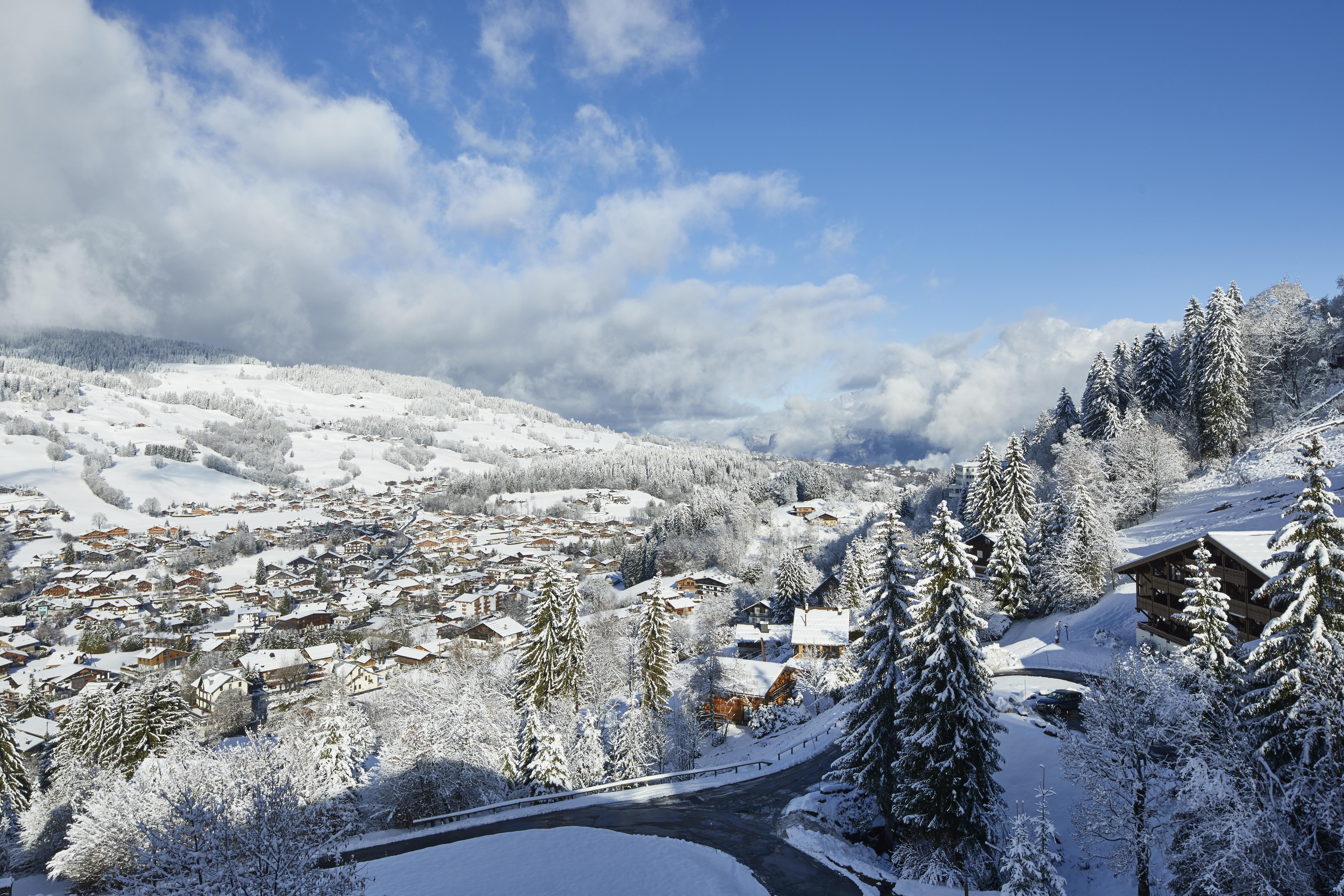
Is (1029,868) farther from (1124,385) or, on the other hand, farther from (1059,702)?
(1124,385)

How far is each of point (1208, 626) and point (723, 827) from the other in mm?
17399

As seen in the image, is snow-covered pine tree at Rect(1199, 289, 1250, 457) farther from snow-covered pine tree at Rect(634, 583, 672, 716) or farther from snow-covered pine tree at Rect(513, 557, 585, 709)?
snow-covered pine tree at Rect(513, 557, 585, 709)

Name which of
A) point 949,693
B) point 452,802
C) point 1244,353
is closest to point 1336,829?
point 949,693

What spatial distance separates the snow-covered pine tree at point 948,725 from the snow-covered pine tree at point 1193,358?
49.3 metres

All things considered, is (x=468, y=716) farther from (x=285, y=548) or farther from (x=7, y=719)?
(x=285, y=548)

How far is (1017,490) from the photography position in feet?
170

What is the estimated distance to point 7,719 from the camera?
36781 mm

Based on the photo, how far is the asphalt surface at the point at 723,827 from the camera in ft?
59.3

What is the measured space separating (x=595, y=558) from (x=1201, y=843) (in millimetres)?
115022

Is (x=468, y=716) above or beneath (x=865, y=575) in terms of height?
beneath

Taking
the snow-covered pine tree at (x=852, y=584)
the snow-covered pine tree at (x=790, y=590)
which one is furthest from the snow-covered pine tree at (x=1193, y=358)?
the snow-covered pine tree at (x=790, y=590)

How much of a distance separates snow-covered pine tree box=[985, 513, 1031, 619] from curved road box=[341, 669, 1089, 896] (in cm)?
2444

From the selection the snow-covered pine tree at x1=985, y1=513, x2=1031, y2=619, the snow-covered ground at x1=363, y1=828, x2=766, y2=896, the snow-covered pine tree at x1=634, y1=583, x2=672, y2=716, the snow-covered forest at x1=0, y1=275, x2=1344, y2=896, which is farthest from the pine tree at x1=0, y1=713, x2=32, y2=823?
the snow-covered pine tree at x1=985, y1=513, x2=1031, y2=619

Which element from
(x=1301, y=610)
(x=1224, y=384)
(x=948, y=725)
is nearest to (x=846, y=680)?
(x=948, y=725)
